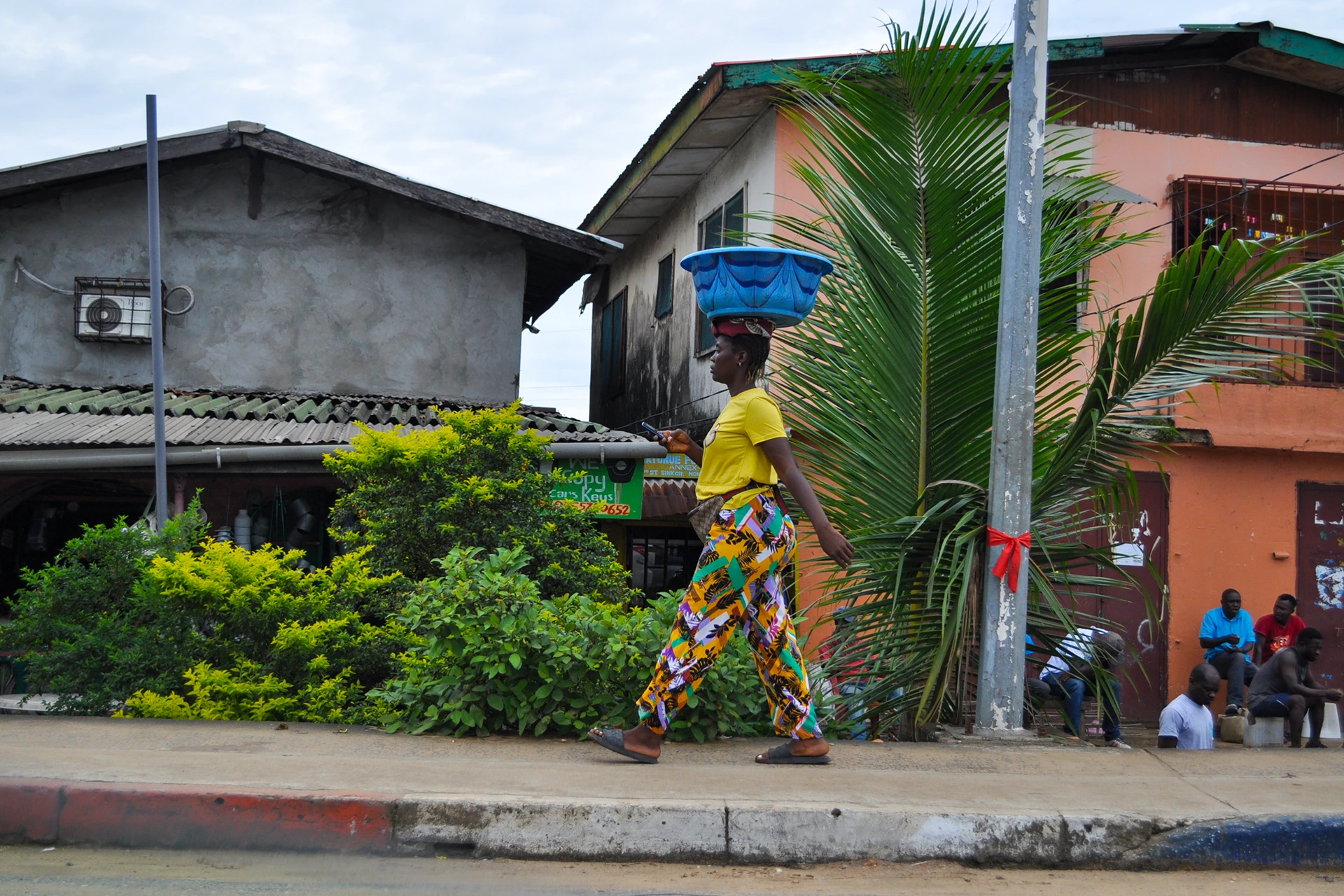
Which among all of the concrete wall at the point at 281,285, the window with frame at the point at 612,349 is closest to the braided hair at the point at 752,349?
the concrete wall at the point at 281,285

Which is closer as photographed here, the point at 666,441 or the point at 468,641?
the point at 666,441

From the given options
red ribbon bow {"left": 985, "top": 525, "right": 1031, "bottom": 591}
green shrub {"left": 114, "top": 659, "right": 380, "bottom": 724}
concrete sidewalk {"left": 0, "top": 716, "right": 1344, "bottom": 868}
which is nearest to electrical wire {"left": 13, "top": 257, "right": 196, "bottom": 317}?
green shrub {"left": 114, "top": 659, "right": 380, "bottom": 724}

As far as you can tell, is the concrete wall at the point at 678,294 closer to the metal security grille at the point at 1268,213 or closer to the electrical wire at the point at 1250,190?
the electrical wire at the point at 1250,190

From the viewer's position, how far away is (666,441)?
14.6 ft

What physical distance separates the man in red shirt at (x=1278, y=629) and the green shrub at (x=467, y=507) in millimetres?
7441

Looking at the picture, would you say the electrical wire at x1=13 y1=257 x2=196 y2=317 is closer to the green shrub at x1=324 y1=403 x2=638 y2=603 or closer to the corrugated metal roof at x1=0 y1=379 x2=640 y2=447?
the corrugated metal roof at x1=0 y1=379 x2=640 y2=447

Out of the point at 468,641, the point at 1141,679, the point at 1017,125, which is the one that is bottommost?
the point at 1141,679

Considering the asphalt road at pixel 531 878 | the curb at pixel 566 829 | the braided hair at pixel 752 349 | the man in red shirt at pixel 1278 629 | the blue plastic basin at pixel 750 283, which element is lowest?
the man in red shirt at pixel 1278 629

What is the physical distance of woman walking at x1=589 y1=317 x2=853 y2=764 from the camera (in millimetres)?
4152

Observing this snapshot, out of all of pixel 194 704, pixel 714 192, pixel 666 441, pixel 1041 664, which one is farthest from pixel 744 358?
pixel 714 192

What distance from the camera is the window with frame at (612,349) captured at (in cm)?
1675

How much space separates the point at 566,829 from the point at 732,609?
3.33 feet

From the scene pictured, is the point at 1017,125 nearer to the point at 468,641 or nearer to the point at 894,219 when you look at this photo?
the point at 894,219

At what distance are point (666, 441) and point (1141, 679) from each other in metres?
8.78
